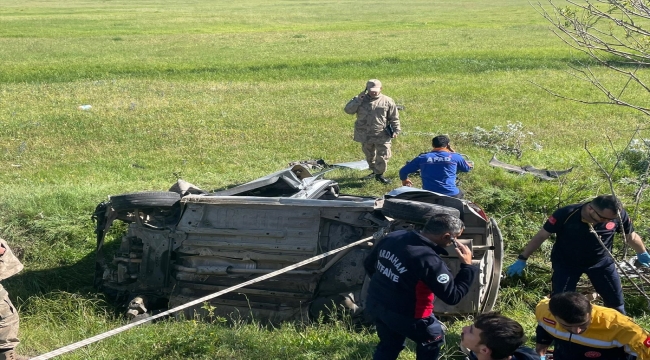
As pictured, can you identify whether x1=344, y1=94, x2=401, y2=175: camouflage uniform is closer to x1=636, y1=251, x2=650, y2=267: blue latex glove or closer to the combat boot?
x1=636, y1=251, x2=650, y2=267: blue latex glove

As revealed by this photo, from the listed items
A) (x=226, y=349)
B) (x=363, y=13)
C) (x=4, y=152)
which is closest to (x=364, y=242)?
(x=226, y=349)

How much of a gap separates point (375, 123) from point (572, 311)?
6.88 metres

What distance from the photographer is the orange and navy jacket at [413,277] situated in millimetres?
4492

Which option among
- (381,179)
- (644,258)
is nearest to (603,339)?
(644,258)

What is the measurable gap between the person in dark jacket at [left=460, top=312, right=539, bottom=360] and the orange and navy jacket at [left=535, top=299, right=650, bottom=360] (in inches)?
30.6

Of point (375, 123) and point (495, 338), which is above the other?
point (495, 338)

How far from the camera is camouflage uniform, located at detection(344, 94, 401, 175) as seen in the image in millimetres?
10922

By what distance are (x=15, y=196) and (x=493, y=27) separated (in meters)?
36.3

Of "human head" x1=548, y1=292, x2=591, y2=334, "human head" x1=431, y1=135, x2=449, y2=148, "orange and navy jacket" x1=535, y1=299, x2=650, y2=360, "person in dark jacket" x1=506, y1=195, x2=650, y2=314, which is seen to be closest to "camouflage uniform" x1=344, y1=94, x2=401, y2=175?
"human head" x1=431, y1=135, x2=449, y2=148

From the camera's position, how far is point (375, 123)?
35.8 ft

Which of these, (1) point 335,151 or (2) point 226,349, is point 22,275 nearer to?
(2) point 226,349

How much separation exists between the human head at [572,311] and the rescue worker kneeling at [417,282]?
581 mm

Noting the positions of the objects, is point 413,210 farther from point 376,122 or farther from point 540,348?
point 376,122

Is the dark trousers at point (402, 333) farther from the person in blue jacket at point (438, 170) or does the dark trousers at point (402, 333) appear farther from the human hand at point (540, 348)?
the person in blue jacket at point (438, 170)
